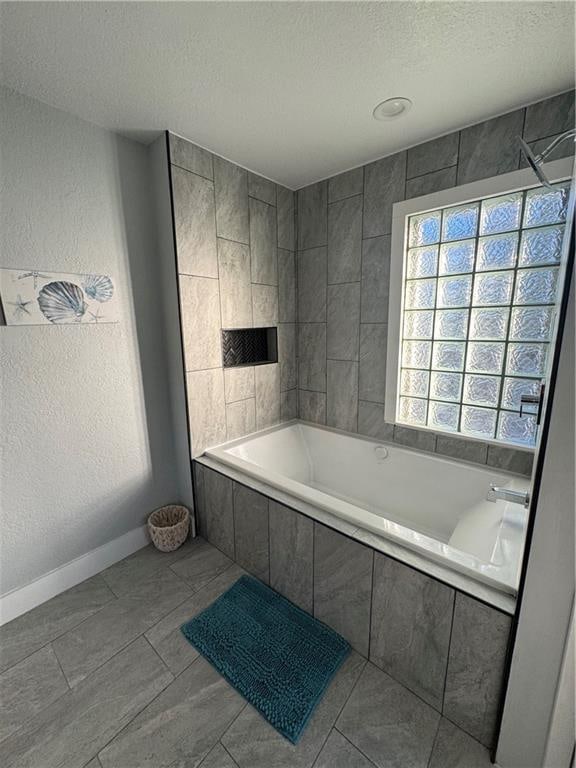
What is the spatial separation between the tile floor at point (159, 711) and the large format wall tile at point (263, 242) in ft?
6.81

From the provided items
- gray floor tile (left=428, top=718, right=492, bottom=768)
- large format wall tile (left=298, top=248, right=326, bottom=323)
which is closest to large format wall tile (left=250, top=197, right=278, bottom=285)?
large format wall tile (left=298, top=248, right=326, bottom=323)

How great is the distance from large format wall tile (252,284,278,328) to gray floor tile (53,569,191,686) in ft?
5.58

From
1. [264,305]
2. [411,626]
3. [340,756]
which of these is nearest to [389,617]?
[411,626]

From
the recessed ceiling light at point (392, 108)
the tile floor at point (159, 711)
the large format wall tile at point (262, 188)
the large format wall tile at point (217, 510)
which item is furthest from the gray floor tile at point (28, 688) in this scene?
the recessed ceiling light at point (392, 108)

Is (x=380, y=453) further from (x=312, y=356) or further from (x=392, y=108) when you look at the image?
(x=392, y=108)

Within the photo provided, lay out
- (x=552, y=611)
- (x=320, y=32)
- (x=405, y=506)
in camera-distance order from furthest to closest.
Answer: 1. (x=405, y=506)
2. (x=320, y=32)
3. (x=552, y=611)

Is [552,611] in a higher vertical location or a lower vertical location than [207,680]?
higher

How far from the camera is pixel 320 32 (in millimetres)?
1099

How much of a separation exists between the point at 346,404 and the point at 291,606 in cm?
133

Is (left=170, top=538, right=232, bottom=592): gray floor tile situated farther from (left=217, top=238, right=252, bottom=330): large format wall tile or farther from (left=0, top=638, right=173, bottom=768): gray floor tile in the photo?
(left=217, top=238, right=252, bottom=330): large format wall tile

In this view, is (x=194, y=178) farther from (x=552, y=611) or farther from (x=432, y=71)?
(x=552, y=611)

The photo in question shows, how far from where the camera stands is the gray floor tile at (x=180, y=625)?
1.35 m

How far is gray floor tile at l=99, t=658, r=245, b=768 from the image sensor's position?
1041mm

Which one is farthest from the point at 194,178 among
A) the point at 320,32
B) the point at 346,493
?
the point at 346,493
